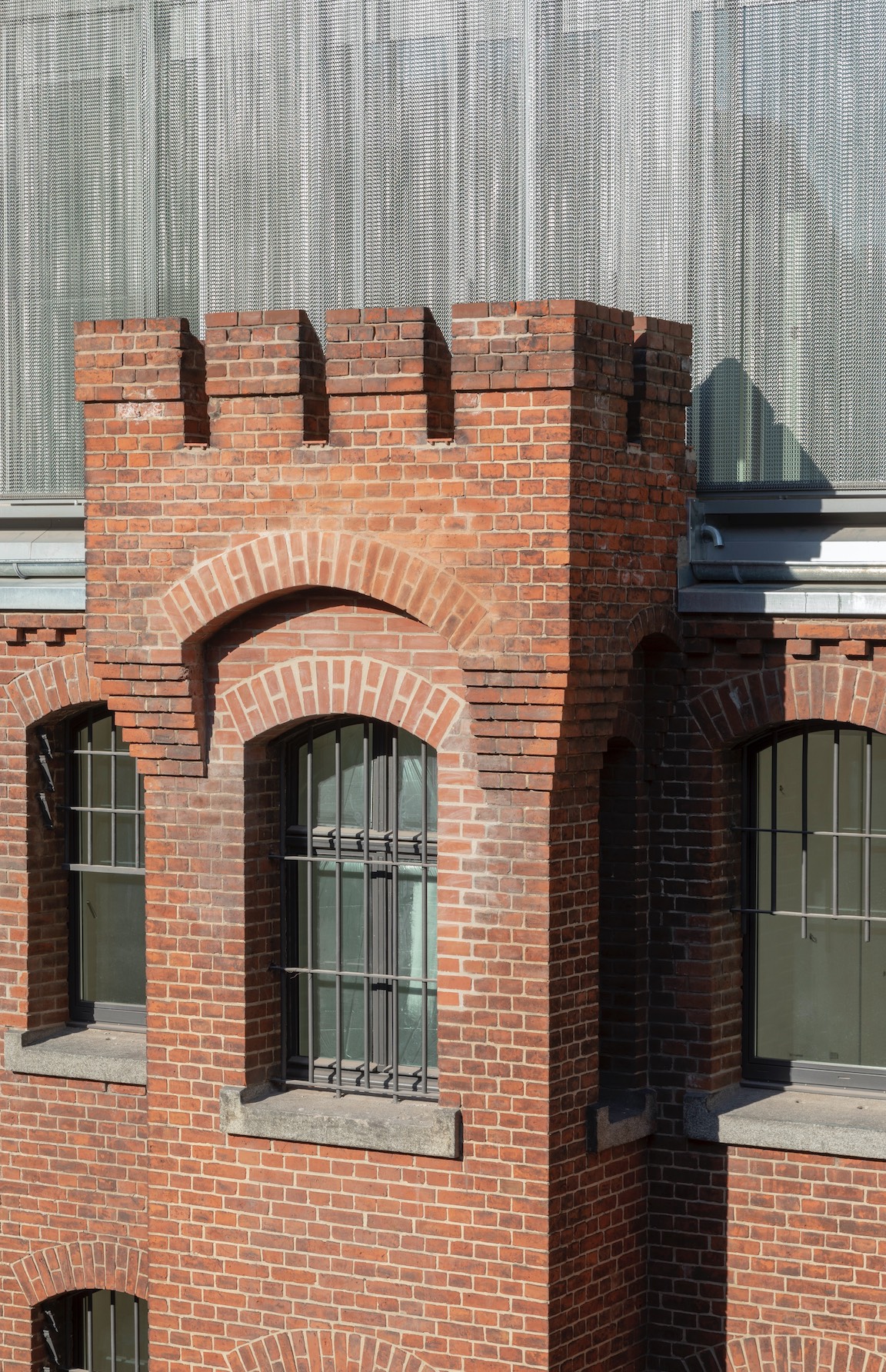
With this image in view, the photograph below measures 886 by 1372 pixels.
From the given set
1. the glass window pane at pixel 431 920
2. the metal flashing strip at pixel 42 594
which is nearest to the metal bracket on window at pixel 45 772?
the metal flashing strip at pixel 42 594

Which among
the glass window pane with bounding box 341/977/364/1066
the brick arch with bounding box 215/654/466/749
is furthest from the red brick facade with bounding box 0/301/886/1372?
the glass window pane with bounding box 341/977/364/1066

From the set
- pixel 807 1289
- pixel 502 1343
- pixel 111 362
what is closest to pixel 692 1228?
pixel 807 1289

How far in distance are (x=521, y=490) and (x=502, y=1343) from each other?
13.1 ft

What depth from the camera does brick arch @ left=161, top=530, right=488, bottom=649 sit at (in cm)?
845

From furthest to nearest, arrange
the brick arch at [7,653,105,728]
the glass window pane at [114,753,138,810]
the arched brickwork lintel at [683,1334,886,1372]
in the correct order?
the glass window pane at [114,753,138,810] < the brick arch at [7,653,105,728] < the arched brickwork lintel at [683,1334,886,1372]

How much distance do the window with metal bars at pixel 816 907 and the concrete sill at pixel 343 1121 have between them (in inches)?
74.4

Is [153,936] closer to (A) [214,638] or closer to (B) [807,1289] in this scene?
(A) [214,638]

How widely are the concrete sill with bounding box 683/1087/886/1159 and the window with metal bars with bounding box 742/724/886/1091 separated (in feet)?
0.42

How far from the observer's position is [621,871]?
9383mm

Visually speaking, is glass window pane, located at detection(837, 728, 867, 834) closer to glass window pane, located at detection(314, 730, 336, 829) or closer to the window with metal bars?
the window with metal bars

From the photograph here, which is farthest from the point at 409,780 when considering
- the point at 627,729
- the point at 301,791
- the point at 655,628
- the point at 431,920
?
the point at 655,628

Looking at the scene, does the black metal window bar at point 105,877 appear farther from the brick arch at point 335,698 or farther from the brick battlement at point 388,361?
the brick battlement at point 388,361

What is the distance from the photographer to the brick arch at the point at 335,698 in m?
8.73

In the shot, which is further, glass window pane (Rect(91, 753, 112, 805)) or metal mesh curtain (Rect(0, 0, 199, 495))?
metal mesh curtain (Rect(0, 0, 199, 495))
